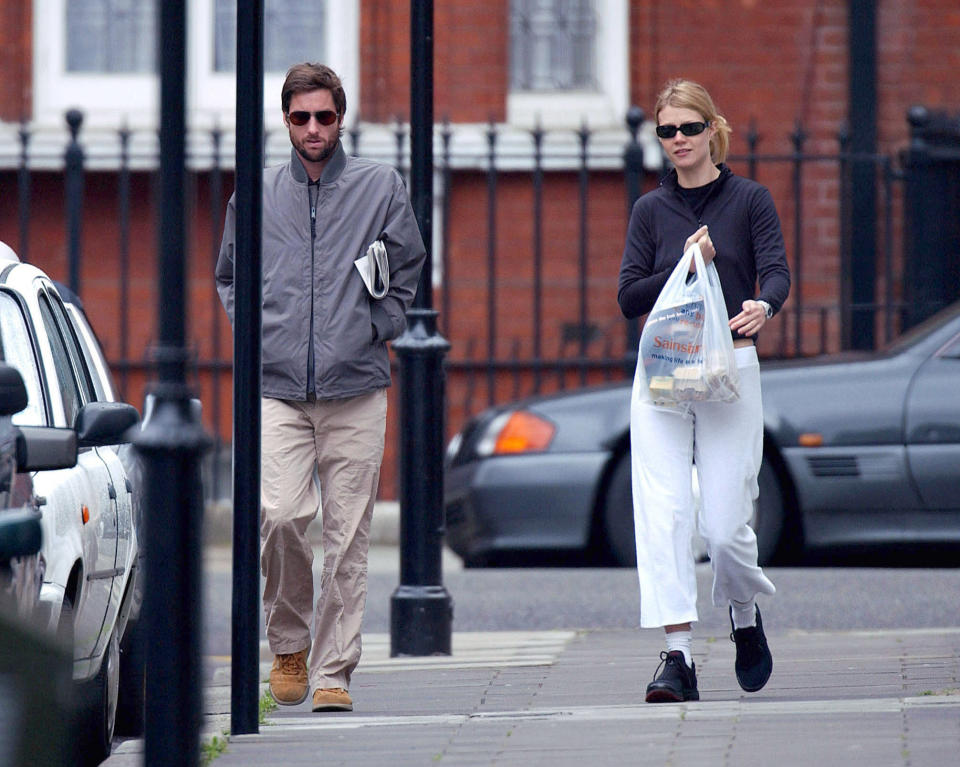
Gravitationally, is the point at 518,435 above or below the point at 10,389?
below

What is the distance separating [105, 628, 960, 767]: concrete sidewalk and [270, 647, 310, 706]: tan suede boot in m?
0.12

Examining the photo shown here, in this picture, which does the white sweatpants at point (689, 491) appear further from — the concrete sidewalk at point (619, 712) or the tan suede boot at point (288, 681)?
the tan suede boot at point (288, 681)

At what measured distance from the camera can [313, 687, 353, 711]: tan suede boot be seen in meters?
5.89

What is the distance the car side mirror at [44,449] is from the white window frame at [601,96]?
9.54m

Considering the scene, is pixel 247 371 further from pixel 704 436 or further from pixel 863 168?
pixel 863 168

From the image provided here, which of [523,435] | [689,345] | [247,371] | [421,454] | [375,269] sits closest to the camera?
[247,371]

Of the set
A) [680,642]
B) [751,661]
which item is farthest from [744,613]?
[680,642]

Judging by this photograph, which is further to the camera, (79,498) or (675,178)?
(675,178)

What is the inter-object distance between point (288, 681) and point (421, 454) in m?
1.47

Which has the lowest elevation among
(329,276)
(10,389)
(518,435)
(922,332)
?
(518,435)

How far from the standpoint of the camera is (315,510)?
20.0 feet

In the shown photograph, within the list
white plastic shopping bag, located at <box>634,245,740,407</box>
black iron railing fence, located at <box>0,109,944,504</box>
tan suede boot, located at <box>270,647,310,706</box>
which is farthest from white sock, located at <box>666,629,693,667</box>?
black iron railing fence, located at <box>0,109,944,504</box>

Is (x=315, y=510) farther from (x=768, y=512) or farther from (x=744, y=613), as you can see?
(x=768, y=512)

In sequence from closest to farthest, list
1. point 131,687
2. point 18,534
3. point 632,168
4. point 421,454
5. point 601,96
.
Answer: point 18,534 < point 131,687 < point 421,454 < point 632,168 < point 601,96
